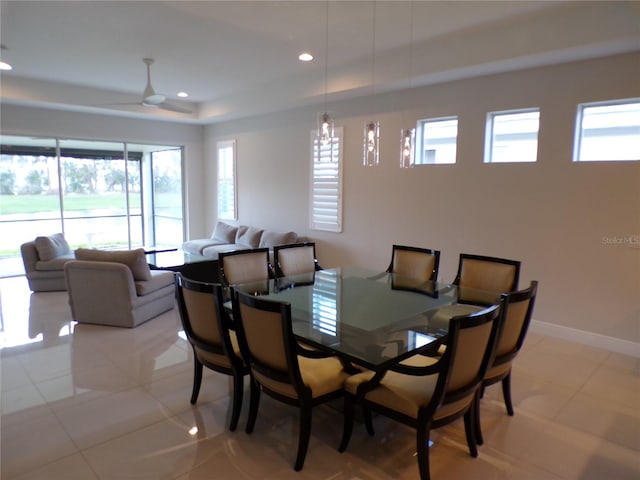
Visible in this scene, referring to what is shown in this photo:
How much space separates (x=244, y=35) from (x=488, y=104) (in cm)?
269

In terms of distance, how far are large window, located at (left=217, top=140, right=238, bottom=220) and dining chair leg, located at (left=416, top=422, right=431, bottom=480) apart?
6.56m

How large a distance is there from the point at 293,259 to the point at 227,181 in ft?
14.7

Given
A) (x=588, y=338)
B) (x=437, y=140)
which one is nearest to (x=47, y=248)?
(x=437, y=140)

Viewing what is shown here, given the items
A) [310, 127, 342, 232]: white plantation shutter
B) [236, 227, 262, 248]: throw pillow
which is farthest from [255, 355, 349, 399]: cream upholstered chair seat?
[236, 227, 262, 248]: throw pillow

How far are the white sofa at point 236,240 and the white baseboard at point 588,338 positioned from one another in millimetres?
3518

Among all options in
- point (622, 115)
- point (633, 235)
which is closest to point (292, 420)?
point (633, 235)

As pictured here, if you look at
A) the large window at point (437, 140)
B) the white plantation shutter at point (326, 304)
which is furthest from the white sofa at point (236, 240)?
the white plantation shutter at point (326, 304)

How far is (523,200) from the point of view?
171 inches

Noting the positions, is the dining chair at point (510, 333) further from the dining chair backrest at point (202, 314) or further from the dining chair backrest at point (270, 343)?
the dining chair backrest at point (202, 314)

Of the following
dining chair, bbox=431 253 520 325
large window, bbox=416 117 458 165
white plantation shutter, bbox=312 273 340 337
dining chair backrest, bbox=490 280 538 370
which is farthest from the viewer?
large window, bbox=416 117 458 165

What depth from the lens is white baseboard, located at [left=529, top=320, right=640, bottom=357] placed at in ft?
12.7

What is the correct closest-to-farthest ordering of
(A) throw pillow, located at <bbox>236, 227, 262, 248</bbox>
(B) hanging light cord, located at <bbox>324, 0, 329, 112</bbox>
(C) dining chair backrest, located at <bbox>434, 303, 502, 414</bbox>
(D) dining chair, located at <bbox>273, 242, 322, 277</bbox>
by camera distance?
1. (C) dining chair backrest, located at <bbox>434, 303, 502, 414</bbox>
2. (B) hanging light cord, located at <bbox>324, 0, 329, 112</bbox>
3. (D) dining chair, located at <bbox>273, 242, 322, 277</bbox>
4. (A) throw pillow, located at <bbox>236, 227, 262, 248</bbox>

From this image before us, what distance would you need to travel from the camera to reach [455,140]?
489 cm

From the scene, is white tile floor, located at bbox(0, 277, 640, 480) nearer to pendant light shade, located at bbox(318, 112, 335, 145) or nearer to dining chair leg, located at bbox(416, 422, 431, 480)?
dining chair leg, located at bbox(416, 422, 431, 480)
